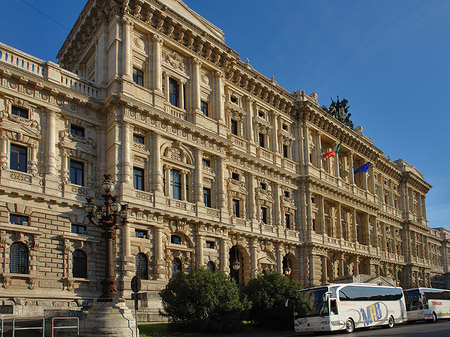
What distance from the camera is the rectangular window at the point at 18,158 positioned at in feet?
85.3

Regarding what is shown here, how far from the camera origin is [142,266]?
29.1m

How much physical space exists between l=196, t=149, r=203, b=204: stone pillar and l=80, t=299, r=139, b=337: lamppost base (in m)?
14.8

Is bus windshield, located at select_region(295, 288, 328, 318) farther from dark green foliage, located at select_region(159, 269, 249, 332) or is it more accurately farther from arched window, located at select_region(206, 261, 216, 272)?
arched window, located at select_region(206, 261, 216, 272)

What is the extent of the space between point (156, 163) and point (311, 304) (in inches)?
496

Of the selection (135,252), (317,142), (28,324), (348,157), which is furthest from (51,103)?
(348,157)

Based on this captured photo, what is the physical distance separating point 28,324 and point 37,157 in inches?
394

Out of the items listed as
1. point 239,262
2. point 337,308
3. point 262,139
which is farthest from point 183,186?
point 337,308

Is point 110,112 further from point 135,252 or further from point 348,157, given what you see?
point 348,157

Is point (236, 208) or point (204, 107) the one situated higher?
point (204, 107)

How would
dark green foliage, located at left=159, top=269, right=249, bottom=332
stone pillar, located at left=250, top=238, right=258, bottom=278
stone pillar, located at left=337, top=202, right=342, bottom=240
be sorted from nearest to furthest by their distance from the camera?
dark green foliage, located at left=159, top=269, right=249, bottom=332 < stone pillar, located at left=250, top=238, right=258, bottom=278 < stone pillar, located at left=337, top=202, right=342, bottom=240

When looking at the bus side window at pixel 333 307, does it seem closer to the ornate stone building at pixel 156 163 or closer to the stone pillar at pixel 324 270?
the ornate stone building at pixel 156 163

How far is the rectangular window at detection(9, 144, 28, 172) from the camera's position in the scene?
26.0 meters

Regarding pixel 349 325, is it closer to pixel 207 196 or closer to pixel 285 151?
pixel 207 196

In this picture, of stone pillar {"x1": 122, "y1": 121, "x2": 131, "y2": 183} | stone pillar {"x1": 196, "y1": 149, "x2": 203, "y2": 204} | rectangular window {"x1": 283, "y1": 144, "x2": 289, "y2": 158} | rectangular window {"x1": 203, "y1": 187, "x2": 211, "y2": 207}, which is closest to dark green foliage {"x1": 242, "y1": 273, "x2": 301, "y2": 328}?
stone pillar {"x1": 196, "y1": 149, "x2": 203, "y2": 204}
